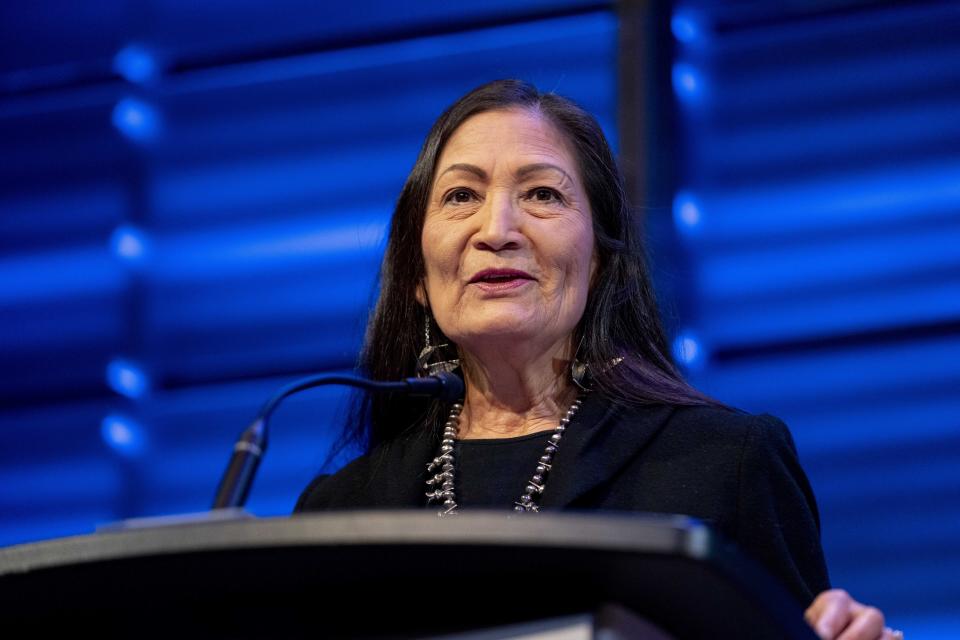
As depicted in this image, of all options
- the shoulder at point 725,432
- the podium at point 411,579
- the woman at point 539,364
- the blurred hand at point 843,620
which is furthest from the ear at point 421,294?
the podium at point 411,579

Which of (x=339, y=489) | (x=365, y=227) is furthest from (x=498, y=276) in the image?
(x=365, y=227)

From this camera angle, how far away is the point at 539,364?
1955mm

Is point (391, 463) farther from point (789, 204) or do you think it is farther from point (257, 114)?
point (257, 114)

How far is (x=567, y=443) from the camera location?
179 centimetres

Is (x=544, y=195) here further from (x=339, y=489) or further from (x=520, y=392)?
(x=339, y=489)

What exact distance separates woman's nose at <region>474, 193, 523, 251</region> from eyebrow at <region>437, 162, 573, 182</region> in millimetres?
52

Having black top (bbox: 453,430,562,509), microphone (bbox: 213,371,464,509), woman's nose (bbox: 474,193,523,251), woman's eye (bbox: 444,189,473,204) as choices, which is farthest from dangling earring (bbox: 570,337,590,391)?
microphone (bbox: 213,371,464,509)

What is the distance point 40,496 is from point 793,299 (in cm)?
215

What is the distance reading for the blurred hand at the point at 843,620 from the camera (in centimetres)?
115

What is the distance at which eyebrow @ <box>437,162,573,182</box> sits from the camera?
1.98m

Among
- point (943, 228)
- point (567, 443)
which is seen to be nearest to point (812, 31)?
point (943, 228)

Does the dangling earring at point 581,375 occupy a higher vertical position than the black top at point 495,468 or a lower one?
higher

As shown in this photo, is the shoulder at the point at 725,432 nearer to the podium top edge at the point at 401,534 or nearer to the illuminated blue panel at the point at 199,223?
the podium top edge at the point at 401,534

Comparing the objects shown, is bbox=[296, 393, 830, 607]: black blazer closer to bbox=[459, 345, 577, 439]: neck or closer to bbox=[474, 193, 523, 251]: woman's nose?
bbox=[459, 345, 577, 439]: neck
